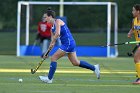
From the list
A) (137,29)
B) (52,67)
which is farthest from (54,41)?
(137,29)

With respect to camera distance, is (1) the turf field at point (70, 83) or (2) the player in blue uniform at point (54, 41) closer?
(1) the turf field at point (70, 83)

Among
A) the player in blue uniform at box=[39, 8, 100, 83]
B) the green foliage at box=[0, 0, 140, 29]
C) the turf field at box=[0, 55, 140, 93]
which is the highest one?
the player in blue uniform at box=[39, 8, 100, 83]

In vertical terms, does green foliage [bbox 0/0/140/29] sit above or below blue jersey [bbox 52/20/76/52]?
below

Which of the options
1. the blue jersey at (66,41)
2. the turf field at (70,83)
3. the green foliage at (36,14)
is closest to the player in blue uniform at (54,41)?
the blue jersey at (66,41)

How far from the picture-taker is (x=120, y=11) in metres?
47.0

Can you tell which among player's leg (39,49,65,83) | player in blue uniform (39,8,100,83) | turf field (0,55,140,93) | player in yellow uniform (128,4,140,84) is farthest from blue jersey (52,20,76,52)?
player in yellow uniform (128,4,140,84)

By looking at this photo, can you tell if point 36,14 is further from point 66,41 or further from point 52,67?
point 52,67

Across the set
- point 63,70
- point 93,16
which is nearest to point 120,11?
point 93,16

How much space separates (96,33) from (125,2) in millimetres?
2665

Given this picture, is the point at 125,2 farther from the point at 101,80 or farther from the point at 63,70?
the point at 101,80

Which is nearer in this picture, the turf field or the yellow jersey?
the turf field

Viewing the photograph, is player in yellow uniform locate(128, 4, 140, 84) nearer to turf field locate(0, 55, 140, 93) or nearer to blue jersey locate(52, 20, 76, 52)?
turf field locate(0, 55, 140, 93)

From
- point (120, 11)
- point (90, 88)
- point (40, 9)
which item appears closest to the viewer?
point (90, 88)

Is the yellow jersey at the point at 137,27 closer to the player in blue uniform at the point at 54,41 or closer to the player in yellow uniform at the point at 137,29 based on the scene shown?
the player in yellow uniform at the point at 137,29
